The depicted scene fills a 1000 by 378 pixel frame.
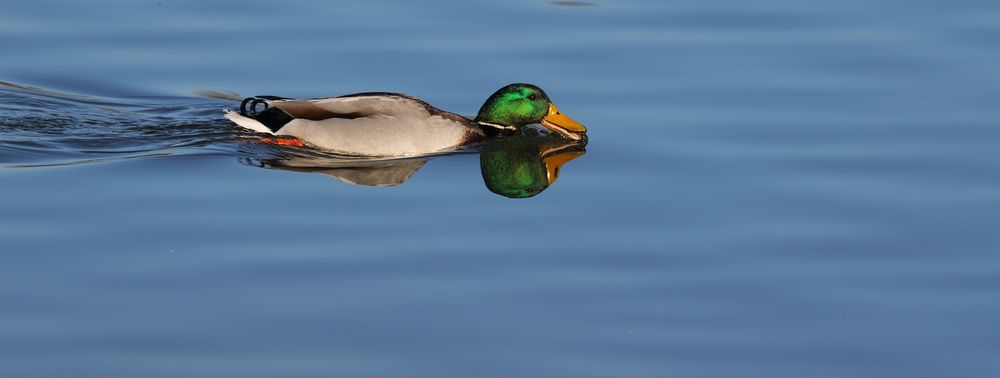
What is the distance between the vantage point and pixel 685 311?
743cm

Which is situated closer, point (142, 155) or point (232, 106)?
point (142, 155)

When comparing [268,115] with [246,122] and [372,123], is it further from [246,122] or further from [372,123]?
[372,123]

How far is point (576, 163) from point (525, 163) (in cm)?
61

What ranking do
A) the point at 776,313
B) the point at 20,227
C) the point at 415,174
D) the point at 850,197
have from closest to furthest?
the point at 776,313 → the point at 20,227 → the point at 850,197 → the point at 415,174

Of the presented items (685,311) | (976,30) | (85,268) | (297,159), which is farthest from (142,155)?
(976,30)

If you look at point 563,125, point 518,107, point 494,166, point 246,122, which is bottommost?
point 494,166

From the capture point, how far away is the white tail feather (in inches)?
442

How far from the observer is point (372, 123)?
1116 cm

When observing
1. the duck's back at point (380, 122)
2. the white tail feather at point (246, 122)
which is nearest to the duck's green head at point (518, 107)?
the duck's back at point (380, 122)

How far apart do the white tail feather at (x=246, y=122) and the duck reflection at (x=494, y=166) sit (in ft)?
1.33

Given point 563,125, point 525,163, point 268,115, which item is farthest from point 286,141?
point 563,125

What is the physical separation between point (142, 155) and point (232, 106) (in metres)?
1.46

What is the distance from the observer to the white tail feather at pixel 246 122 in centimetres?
1123

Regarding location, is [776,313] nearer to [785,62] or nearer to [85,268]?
[85,268]
